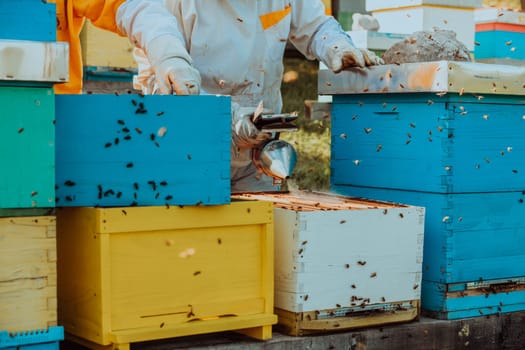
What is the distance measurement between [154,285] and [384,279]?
80 cm

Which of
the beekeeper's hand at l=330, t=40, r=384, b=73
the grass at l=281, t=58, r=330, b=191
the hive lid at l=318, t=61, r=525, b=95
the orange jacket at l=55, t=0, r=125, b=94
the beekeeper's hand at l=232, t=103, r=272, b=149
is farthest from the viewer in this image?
the grass at l=281, t=58, r=330, b=191

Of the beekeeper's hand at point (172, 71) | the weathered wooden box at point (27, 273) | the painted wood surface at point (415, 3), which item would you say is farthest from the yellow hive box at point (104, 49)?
the weathered wooden box at point (27, 273)

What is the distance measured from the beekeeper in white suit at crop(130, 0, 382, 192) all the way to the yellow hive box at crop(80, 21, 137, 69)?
2.06 m

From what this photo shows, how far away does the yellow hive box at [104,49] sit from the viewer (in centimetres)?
564

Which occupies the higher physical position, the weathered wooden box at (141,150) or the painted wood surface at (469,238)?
the weathered wooden box at (141,150)

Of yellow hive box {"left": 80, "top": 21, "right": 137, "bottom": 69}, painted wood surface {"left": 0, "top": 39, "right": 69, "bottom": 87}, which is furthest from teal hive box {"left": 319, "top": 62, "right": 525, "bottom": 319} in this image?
A: yellow hive box {"left": 80, "top": 21, "right": 137, "bottom": 69}

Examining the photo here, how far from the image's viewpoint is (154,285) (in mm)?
2502

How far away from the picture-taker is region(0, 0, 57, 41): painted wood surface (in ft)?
7.47

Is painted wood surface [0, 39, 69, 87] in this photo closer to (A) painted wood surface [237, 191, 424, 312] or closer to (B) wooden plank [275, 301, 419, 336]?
(A) painted wood surface [237, 191, 424, 312]

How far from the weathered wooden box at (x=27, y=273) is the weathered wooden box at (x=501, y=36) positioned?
12.1 ft

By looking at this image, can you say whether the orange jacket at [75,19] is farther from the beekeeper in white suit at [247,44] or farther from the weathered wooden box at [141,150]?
the weathered wooden box at [141,150]

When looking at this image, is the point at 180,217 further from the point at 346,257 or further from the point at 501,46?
the point at 501,46

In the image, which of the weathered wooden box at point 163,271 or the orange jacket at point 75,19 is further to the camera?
the orange jacket at point 75,19

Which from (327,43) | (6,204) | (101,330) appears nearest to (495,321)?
(327,43)
